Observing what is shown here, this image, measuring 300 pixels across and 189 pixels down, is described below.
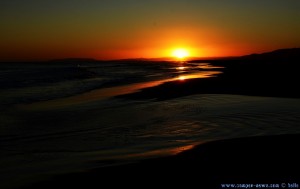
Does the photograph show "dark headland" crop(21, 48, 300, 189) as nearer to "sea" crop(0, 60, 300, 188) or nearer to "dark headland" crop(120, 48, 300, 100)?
"sea" crop(0, 60, 300, 188)

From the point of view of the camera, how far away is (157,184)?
6.02 m

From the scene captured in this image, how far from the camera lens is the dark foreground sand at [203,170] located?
19.8 feet

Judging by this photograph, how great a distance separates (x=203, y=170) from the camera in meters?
6.62

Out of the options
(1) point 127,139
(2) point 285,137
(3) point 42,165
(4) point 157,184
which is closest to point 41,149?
(3) point 42,165

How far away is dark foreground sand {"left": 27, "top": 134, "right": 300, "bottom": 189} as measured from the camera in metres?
6.05

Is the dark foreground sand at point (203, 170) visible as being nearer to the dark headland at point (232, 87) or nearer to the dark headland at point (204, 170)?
the dark headland at point (204, 170)

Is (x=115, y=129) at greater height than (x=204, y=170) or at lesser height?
lesser

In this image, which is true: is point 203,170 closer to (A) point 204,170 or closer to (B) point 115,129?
(A) point 204,170

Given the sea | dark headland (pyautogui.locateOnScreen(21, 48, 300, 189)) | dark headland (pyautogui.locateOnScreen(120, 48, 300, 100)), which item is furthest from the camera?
dark headland (pyautogui.locateOnScreen(120, 48, 300, 100))

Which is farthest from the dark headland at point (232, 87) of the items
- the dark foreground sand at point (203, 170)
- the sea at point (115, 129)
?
the dark foreground sand at point (203, 170)

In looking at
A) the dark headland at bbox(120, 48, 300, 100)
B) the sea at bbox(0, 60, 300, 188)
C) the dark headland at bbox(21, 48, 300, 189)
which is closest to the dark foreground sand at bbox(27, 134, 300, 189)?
the dark headland at bbox(21, 48, 300, 189)

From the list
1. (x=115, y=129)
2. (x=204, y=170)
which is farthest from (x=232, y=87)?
(x=204, y=170)

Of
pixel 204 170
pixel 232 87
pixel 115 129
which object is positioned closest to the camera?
pixel 204 170

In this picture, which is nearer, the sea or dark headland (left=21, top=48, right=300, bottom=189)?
dark headland (left=21, top=48, right=300, bottom=189)
